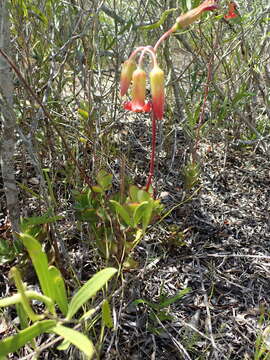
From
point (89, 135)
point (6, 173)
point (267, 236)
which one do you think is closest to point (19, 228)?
point (6, 173)

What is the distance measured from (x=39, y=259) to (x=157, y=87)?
507 mm

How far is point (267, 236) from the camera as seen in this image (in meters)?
1.77

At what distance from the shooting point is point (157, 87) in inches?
38.0

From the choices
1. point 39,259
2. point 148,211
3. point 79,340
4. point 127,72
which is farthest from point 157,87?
point 79,340

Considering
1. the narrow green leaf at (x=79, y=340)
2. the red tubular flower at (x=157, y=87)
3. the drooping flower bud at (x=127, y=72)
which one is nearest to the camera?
the narrow green leaf at (x=79, y=340)

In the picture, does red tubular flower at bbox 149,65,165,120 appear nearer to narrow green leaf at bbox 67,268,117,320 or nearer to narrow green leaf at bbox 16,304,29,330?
narrow green leaf at bbox 67,268,117,320

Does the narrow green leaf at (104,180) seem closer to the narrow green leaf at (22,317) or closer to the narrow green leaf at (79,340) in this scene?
the narrow green leaf at (22,317)

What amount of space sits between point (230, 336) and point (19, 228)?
0.84 metres

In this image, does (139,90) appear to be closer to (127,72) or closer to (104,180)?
(127,72)

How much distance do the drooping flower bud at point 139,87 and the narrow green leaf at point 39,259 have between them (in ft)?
1.65

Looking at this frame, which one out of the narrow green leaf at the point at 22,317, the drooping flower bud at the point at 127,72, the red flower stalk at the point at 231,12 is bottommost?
the narrow green leaf at the point at 22,317

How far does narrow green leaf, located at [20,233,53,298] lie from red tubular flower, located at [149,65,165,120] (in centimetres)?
47

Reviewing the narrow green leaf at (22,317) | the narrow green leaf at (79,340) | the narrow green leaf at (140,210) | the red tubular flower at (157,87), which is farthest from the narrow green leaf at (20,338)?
the red tubular flower at (157,87)

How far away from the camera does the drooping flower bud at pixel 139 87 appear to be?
3.35ft
